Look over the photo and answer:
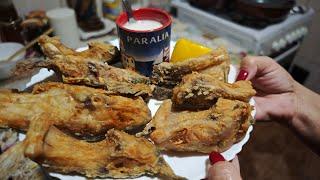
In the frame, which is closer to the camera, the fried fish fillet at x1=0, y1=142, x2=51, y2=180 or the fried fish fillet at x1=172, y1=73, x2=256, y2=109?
the fried fish fillet at x1=0, y1=142, x2=51, y2=180

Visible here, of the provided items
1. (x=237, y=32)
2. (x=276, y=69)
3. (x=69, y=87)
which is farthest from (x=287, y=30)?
(x=69, y=87)

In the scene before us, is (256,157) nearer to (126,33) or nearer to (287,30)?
(287,30)

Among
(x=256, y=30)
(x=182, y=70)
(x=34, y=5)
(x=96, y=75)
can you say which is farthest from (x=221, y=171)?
(x=34, y=5)

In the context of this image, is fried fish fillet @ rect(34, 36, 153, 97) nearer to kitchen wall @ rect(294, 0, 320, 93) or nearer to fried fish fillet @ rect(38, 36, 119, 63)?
fried fish fillet @ rect(38, 36, 119, 63)

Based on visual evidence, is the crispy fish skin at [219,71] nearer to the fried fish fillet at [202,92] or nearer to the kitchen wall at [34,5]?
the fried fish fillet at [202,92]

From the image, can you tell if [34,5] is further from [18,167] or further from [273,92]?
[273,92]

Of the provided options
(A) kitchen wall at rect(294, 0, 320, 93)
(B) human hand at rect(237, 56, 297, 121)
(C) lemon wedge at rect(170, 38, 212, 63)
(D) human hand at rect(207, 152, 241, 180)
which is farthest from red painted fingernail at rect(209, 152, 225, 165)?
(A) kitchen wall at rect(294, 0, 320, 93)
